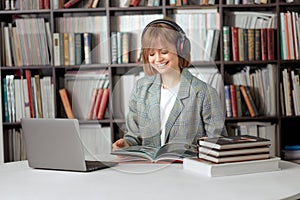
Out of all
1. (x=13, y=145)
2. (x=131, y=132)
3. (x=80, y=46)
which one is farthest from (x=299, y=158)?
(x=131, y=132)

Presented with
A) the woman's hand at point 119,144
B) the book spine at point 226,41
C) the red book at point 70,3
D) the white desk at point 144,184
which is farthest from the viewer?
the red book at point 70,3

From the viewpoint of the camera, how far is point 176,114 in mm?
2018

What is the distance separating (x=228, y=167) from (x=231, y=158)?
1.5 inches

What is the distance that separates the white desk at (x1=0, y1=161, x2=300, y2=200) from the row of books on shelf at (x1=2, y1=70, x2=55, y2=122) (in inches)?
76.4

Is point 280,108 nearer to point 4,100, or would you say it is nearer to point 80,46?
point 80,46

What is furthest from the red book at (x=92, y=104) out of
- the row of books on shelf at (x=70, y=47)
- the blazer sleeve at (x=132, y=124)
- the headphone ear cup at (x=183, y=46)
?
the row of books on shelf at (x=70, y=47)

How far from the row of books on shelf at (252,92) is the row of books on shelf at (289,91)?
2.2 inches

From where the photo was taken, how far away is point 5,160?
4.07 meters

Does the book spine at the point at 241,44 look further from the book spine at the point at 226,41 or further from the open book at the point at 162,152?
the open book at the point at 162,152

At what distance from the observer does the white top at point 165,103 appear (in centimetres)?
200

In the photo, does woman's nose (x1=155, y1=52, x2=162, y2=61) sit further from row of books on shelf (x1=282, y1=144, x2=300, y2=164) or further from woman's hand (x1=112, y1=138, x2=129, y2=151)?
row of books on shelf (x1=282, y1=144, x2=300, y2=164)

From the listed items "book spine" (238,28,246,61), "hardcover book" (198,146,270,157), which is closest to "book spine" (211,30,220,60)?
"book spine" (238,28,246,61)

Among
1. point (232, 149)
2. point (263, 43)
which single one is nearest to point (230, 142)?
point (232, 149)

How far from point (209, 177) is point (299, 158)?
92.2 inches
